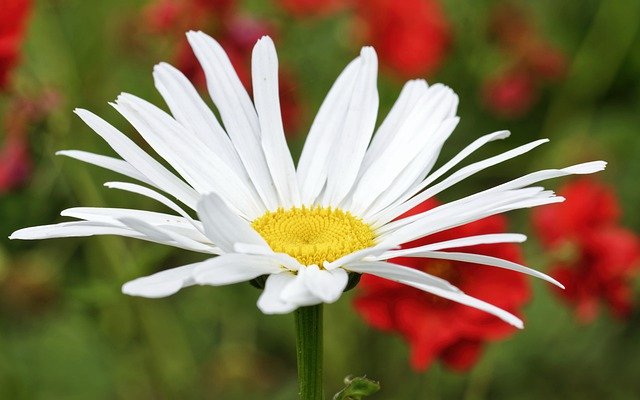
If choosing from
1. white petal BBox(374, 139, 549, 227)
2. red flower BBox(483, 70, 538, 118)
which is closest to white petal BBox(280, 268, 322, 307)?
white petal BBox(374, 139, 549, 227)

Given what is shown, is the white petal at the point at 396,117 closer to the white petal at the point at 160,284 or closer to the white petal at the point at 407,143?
the white petal at the point at 407,143

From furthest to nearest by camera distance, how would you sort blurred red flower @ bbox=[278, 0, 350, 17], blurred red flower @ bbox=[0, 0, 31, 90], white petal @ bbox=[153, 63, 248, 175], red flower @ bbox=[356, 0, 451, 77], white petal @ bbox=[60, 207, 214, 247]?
red flower @ bbox=[356, 0, 451, 77] → blurred red flower @ bbox=[278, 0, 350, 17] → blurred red flower @ bbox=[0, 0, 31, 90] → white petal @ bbox=[153, 63, 248, 175] → white petal @ bbox=[60, 207, 214, 247]

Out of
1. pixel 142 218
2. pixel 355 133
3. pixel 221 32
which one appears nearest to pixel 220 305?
pixel 221 32

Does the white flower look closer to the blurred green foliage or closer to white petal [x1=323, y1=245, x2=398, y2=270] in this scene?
white petal [x1=323, y1=245, x2=398, y2=270]

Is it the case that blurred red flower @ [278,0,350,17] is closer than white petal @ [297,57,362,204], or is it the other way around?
white petal @ [297,57,362,204]

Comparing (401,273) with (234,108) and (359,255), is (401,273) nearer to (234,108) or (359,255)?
(359,255)

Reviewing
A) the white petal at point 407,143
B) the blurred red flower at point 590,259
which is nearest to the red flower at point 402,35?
the blurred red flower at point 590,259

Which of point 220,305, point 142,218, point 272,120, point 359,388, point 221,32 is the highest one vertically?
point 221,32

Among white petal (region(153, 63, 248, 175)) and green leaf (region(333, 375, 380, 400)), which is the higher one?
white petal (region(153, 63, 248, 175))

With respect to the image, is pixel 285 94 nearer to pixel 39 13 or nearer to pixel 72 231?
pixel 39 13
